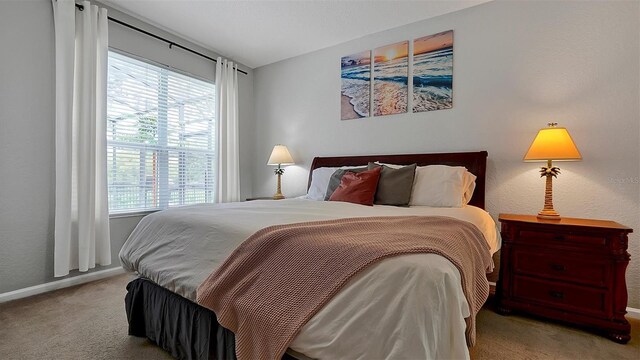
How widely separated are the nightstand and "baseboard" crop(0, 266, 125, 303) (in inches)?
135

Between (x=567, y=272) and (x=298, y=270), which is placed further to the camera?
(x=567, y=272)

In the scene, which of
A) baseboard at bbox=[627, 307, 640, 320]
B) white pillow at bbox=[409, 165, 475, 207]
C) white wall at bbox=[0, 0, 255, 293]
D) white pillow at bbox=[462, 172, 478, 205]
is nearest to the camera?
baseboard at bbox=[627, 307, 640, 320]

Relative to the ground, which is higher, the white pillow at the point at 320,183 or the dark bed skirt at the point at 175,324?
the white pillow at the point at 320,183

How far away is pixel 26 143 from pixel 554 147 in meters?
3.99

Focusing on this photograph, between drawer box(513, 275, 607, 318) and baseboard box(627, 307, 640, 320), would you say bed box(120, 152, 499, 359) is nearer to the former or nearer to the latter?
drawer box(513, 275, 607, 318)

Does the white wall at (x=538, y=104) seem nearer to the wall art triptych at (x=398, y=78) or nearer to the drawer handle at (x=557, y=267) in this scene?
the wall art triptych at (x=398, y=78)

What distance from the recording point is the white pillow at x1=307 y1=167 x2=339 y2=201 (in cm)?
300

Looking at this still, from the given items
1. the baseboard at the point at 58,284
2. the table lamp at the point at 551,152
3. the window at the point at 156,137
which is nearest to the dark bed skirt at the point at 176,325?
the baseboard at the point at 58,284

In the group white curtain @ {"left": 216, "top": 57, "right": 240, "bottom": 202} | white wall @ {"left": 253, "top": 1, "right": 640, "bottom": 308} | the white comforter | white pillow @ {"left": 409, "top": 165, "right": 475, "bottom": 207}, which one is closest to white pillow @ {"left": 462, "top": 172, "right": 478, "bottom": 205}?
white pillow @ {"left": 409, "top": 165, "right": 475, "bottom": 207}

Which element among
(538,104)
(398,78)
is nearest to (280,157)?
(398,78)

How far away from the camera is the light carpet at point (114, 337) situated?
5.35ft

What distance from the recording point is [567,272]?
76.7 inches

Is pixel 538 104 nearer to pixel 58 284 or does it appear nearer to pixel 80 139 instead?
pixel 80 139

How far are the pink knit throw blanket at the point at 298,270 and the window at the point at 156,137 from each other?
2.26 m
